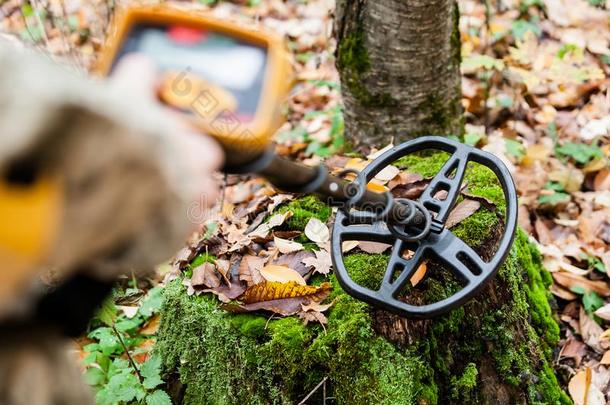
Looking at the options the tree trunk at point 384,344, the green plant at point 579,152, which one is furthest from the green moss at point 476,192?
the green plant at point 579,152

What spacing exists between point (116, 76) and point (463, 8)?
13.5ft

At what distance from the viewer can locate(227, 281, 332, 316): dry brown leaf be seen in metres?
1.90

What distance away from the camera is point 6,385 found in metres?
0.79

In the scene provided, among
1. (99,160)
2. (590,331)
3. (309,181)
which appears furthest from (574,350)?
(99,160)

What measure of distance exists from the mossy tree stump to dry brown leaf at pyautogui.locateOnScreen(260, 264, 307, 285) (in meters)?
0.09

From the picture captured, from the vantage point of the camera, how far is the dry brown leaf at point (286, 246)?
207 cm

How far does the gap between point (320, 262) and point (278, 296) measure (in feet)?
0.64

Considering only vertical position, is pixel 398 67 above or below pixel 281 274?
above

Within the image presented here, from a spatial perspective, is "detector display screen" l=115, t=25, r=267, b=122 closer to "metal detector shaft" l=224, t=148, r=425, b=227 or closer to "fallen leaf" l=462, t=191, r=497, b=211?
"metal detector shaft" l=224, t=148, r=425, b=227

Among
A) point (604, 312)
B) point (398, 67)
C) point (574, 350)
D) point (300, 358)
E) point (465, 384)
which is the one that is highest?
point (398, 67)

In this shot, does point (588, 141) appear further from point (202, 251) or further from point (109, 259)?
point (109, 259)

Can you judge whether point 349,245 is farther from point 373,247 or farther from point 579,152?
point 579,152

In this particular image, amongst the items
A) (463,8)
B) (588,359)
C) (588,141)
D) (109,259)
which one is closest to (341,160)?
(588,359)

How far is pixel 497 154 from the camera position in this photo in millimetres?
3166
